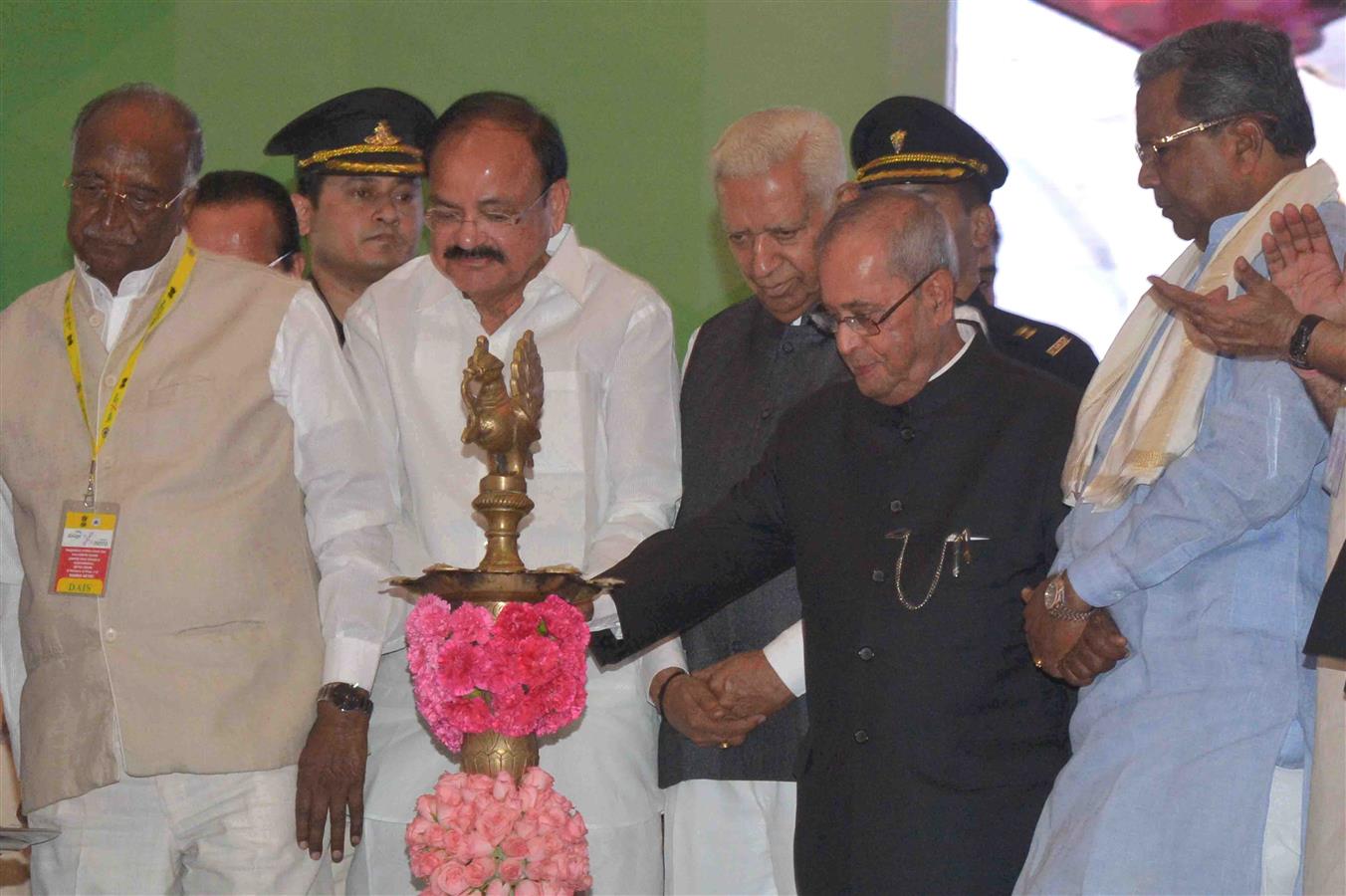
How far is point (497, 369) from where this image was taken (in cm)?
302

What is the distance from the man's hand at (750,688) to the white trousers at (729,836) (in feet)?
0.67

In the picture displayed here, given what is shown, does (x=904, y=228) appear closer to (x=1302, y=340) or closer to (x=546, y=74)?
(x=1302, y=340)

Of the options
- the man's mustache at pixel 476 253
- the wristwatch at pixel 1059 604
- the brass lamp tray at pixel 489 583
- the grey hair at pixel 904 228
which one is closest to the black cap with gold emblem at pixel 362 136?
the man's mustache at pixel 476 253

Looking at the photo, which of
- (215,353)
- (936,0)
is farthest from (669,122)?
(215,353)

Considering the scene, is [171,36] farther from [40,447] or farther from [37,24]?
[40,447]

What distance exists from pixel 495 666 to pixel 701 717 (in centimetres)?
97

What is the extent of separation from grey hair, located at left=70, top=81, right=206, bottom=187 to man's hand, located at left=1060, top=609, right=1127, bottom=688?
2.09 metres

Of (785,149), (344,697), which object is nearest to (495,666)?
(344,697)

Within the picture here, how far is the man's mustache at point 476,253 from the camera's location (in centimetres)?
386

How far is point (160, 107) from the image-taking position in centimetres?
375

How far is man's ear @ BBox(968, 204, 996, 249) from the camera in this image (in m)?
4.70

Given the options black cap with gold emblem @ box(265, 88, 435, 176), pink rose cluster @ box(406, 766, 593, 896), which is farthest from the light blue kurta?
black cap with gold emblem @ box(265, 88, 435, 176)

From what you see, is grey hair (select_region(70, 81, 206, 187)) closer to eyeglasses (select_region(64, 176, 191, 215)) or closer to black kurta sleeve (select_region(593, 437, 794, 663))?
eyeglasses (select_region(64, 176, 191, 215))

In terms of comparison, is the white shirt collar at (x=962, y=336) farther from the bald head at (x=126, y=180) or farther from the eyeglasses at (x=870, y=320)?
the bald head at (x=126, y=180)
